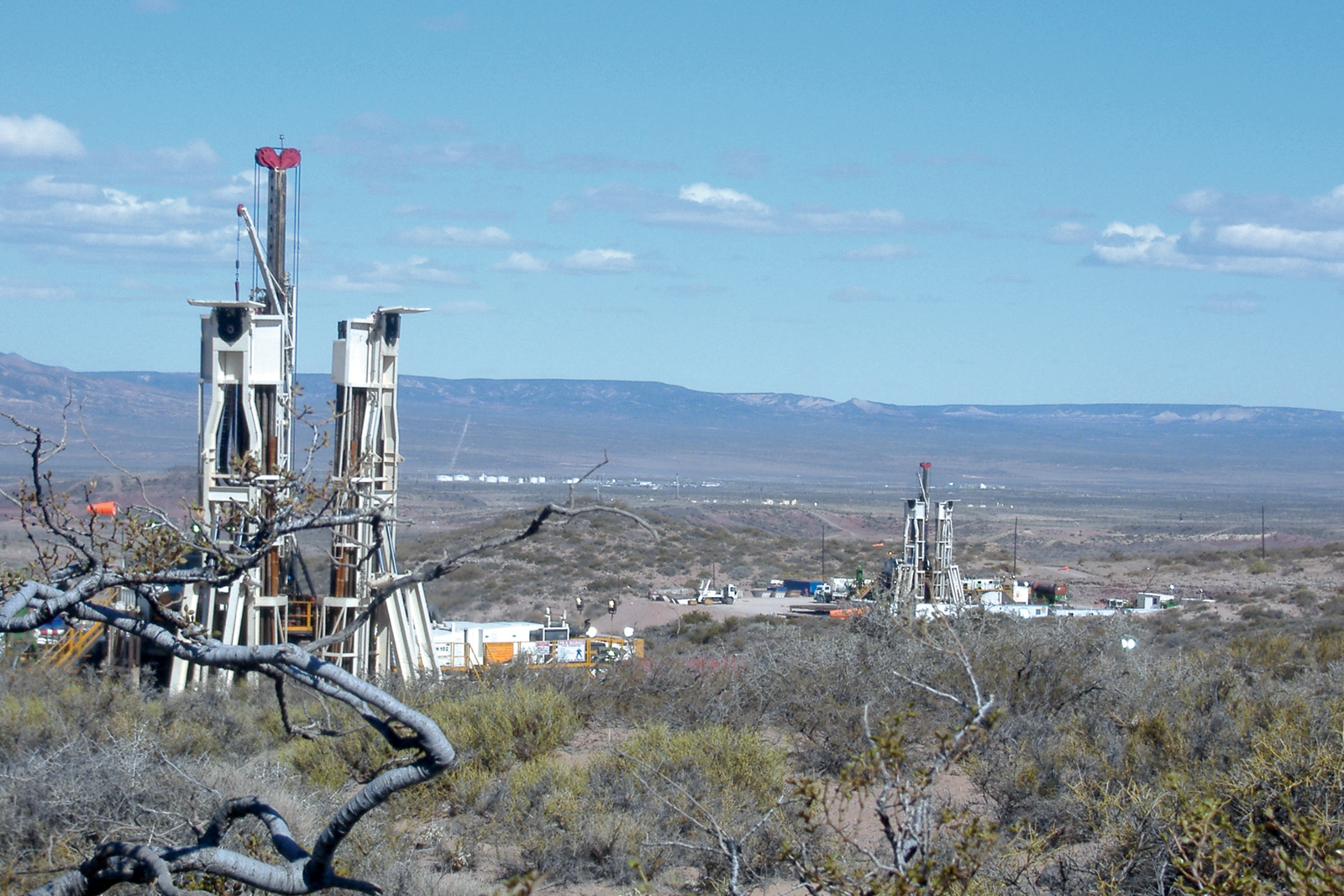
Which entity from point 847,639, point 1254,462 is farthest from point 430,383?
point 847,639

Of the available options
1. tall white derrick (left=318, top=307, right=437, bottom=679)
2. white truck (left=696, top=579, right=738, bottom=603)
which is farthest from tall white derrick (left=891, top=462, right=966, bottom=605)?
tall white derrick (left=318, top=307, right=437, bottom=679)

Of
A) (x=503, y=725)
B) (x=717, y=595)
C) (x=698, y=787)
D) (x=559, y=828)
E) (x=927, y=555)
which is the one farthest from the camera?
(x=717, y=595)

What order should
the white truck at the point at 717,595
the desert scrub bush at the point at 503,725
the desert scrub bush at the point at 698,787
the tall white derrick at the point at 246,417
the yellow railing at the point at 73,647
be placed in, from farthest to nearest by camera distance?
the white truck at the point at 717,595
the yellow railing at the point at 73,647
the tall white derrick at the point at 246,417
the desert scrub bush at the point at 503,725
the desert scrub bush at the point at 698,787

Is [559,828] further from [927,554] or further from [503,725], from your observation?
[927,554]

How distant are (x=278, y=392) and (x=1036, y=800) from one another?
9464mm

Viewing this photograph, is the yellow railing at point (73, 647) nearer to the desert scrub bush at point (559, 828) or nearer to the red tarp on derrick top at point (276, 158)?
the red tarp on derrick top at point (276, 158)

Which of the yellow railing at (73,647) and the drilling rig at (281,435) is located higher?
the drilling rig at (281,435)

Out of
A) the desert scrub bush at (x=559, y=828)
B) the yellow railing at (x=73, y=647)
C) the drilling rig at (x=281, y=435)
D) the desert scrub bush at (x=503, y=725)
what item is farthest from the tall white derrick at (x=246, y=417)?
the desert scrub bush at (x=559, y=828)

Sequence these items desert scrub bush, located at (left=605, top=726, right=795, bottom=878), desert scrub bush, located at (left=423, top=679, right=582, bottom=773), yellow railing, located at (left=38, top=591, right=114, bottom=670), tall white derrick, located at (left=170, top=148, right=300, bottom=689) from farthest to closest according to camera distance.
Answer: yellow railing, located at (left=38, top=591, right=114, bottom=670) → tall white derrick, located at (left=170, top=148, right=300, bottom=689) → desert scrub bush, located at (left=423, top=679, right=582, bottom=773) → desert scrub bush, located at (left=605, top=726, right=795, bottom=878)

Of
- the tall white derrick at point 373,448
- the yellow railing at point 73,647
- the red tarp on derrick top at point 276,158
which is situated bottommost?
the yellow railing at point 73,647

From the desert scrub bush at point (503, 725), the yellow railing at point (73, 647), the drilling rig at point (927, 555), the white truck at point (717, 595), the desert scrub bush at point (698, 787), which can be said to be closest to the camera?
the desert scrub bush at point (698, 787)

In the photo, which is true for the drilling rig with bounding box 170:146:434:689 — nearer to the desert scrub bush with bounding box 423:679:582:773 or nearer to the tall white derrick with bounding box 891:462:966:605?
the desert scrub bush with bounding box 423:679:582:773

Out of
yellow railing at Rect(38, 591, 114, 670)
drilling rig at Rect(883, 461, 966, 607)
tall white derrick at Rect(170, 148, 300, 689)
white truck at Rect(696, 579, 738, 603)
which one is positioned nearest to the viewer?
tall white derrick at Rect(170, 148, 300, 689)

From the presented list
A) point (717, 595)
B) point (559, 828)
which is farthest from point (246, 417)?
point (717, 595)
